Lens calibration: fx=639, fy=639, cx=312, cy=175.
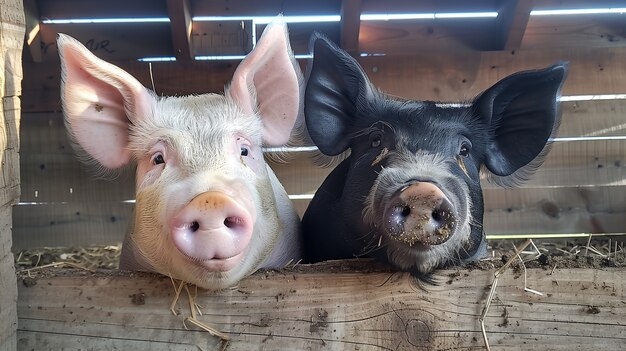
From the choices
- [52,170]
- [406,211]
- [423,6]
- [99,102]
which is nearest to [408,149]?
[406,211]

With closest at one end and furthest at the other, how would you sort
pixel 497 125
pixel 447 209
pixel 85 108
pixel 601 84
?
pixel 447 209 → pixel 85 108 → pixel 497 125 → pixel 601 84

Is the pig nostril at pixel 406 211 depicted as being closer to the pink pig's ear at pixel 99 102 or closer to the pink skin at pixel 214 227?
the pink skin at pixel 214 227

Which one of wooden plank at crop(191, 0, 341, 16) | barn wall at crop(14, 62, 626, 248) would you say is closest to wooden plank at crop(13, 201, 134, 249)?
barn wall at crop(14, 62, 626, 248)

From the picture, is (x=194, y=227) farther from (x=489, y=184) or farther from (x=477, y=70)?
(x=489, y=184)

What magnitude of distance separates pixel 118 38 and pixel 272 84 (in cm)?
259

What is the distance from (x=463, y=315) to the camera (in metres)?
2.27

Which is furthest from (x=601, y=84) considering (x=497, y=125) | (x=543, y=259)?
(x=543, y=259)

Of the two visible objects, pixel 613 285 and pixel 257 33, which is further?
pixel 257 33

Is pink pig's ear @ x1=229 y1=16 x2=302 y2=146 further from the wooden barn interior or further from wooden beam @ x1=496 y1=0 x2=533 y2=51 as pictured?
wooden beam @ x1=496 y1=0 x2=533 y2=51

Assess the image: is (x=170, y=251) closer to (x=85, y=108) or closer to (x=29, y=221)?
(x=85, y=108)

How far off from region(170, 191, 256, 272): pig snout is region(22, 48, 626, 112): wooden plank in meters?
3.03

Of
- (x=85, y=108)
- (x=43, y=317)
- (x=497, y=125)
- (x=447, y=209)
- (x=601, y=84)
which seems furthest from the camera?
(x=601, y=84)

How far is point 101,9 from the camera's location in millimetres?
4988

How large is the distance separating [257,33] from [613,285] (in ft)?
12.0
